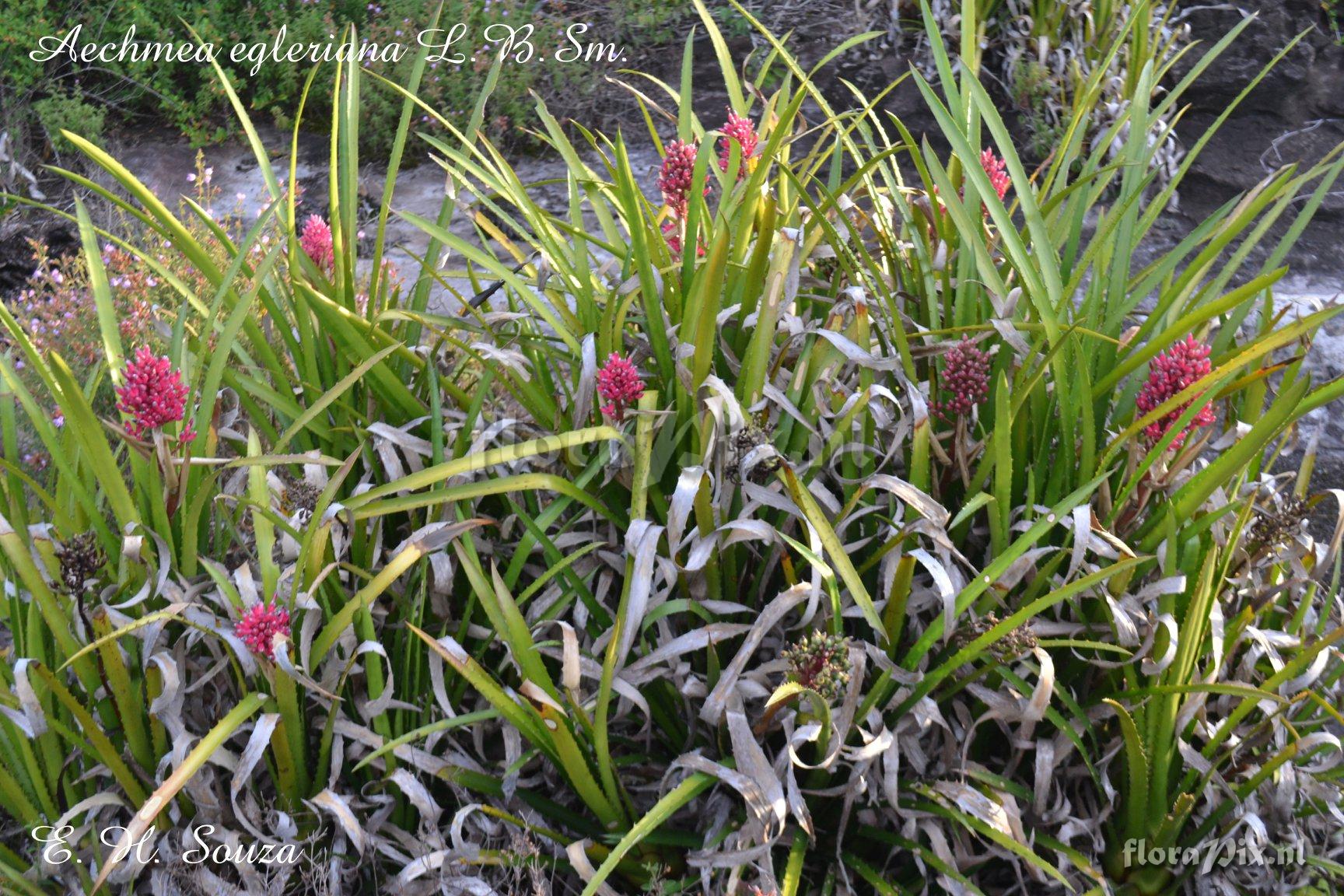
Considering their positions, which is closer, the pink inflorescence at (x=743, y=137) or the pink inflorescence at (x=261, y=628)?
the pink inflorescence at (x=261, y=628)

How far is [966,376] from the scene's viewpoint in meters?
1.65

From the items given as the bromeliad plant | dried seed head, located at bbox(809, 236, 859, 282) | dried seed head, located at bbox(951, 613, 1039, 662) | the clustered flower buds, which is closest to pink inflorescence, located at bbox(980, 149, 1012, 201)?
the bromeliad plant

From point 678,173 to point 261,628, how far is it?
3.50ft

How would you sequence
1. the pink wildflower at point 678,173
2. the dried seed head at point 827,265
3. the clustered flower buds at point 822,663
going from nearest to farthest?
1. the clustered flower buds at point 822,663
2. the pink wildflower at point 678,173
3. the dried seed head at point 827,265

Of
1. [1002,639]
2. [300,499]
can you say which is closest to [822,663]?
[1002,639]

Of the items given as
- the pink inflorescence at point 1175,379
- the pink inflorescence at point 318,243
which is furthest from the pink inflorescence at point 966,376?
the pink inflorescence at point 318,243

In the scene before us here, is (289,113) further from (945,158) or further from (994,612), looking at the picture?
(994,612)

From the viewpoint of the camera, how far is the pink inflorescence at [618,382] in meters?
1.67

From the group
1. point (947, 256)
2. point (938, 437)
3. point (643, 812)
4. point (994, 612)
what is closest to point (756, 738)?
point (643, 812)

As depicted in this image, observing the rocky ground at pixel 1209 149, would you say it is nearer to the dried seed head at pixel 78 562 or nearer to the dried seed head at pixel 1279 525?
the dried seed head at pixel 78 562

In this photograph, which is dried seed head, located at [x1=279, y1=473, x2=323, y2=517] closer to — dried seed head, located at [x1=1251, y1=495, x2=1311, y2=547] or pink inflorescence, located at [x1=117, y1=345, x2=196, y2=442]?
pink inflorescence, located at [x1=117, y1=345, x2=196, y2=442]

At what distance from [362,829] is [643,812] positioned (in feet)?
1.47

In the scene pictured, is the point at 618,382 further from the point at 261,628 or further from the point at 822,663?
the point at 261,628

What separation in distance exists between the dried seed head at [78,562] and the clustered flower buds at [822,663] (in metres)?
1.03
